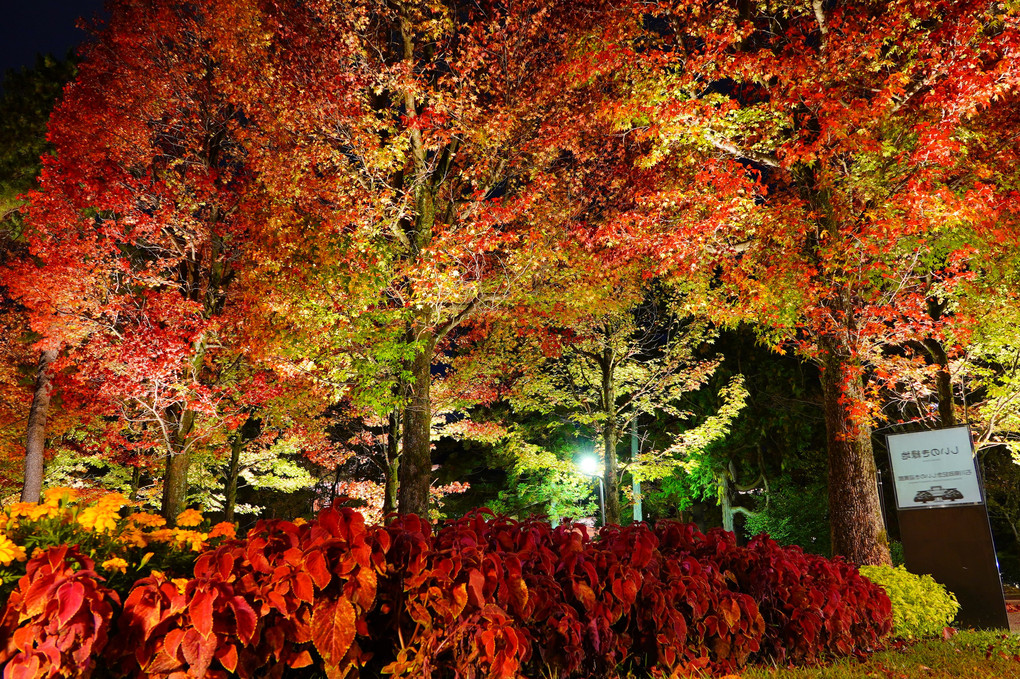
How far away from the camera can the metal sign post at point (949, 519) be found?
26.8 feet

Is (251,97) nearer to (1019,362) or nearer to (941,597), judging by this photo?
(941,597)

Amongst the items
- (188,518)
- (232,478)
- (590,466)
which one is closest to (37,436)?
(232,478)

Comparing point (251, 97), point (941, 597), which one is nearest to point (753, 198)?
point (941, 597)

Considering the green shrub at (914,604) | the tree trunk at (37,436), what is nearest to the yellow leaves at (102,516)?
the green shrub at (914,604)

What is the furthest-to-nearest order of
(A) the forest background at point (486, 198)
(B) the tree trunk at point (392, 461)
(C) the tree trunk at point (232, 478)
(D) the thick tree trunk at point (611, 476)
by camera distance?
(C) the tree trunk at point (232, 478) → (D) the thick tree trunk at point (611, 476) → (B) the tree trunk at point (392, 461) → (A) the forest background at point (486, 198)

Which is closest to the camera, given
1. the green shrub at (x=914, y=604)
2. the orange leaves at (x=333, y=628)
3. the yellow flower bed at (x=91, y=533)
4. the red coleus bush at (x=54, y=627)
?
the red coleus bush at (x=54, y=627)

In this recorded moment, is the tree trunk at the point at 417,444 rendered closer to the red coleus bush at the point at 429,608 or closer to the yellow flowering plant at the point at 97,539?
the yellow flowering plant at the point at 97,539

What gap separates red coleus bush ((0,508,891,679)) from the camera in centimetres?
221

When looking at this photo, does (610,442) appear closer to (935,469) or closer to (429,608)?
(935,469)

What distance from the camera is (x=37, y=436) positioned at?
48.3 ft

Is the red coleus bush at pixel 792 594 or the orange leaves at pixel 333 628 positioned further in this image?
the red coleus bush at pixel 792 594

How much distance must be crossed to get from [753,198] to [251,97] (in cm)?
992

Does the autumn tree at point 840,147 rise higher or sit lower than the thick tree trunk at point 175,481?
higher

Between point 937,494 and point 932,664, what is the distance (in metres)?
4.92
